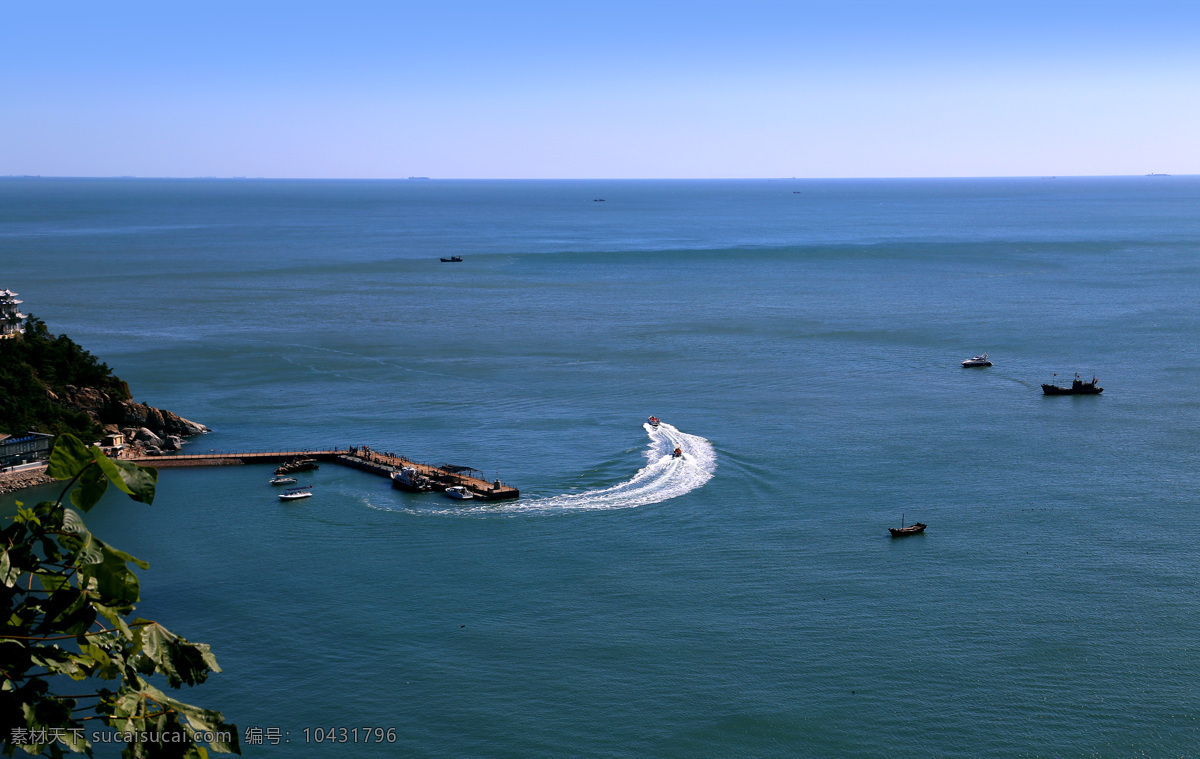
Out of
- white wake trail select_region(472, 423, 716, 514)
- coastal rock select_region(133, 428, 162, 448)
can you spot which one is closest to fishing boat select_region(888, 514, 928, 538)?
white wake trail select_region(472, 423, 716, 514)

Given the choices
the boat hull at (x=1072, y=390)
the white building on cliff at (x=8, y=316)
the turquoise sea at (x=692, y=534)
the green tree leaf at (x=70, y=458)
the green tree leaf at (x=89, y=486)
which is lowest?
the turquoise sea at (x=692, y=534)

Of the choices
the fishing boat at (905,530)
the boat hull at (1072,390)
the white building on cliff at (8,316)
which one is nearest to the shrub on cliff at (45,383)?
the white building on cliff at (8,316)

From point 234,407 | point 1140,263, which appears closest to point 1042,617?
point 234,407

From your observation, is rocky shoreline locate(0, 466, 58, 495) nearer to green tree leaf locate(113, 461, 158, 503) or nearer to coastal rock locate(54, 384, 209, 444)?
coastal rock locate(54, 384, 209, 444)

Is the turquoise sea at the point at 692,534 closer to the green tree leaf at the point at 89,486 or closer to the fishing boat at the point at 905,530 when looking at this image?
the fishing boat at the point at 905,530

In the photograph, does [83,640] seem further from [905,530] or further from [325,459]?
[325,459]

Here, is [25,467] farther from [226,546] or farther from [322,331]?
[322,331]
